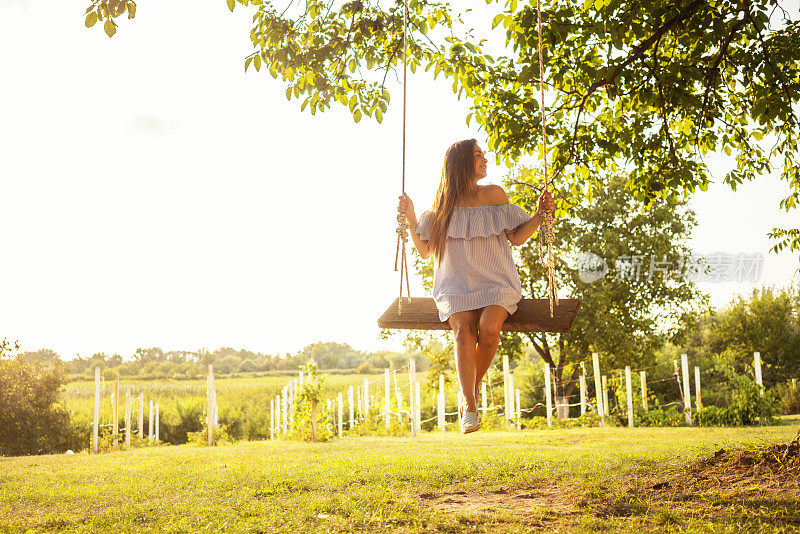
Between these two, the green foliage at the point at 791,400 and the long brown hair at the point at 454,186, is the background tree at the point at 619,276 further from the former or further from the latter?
the long brown hair at the point at 454,186

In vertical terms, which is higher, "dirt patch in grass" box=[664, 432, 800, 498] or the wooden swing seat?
the wooden swing seat

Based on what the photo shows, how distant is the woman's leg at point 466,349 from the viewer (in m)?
4.94

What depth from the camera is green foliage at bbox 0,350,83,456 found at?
1889cm

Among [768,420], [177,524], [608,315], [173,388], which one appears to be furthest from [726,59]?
[173,388]

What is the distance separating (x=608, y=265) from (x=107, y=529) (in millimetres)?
19945

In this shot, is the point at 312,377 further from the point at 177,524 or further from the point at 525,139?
the point at 177,524

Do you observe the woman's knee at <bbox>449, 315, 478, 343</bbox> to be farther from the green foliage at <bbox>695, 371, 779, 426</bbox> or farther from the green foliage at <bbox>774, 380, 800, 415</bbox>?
the green foliage at <bbox>774, 380, 800, 415</bbox>

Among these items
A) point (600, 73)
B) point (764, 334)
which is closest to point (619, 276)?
point (764, 334)

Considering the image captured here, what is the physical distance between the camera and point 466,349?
499 centimetres

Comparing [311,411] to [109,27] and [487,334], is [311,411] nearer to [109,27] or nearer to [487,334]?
[487,334]

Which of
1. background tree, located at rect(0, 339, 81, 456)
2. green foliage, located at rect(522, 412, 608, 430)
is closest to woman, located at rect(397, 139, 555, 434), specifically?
green foliage, located at rect(522, 412, 608, 430)

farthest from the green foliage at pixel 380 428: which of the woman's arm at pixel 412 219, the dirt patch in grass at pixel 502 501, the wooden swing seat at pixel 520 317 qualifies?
the woman's arm at pixel 412 219

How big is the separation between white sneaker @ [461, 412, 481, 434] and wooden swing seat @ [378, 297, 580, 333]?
2.32 ft

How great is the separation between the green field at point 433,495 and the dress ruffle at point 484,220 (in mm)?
2023
